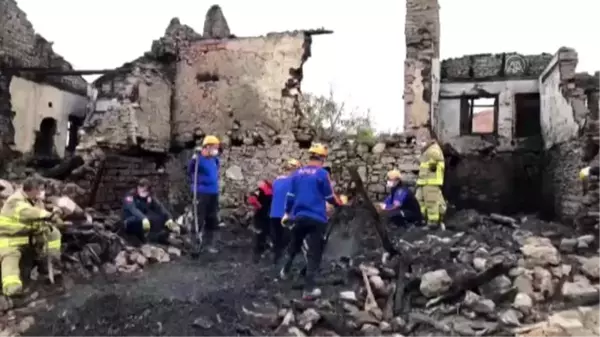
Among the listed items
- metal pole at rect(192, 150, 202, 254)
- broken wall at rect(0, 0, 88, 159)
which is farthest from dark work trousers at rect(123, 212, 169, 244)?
broken wall at rect(0, 0, 88, 159)

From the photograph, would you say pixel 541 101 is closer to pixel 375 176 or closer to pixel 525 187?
pixel 525 187

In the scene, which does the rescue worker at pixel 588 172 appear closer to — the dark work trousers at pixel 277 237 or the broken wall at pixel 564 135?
the broken wall at pixel 564 135

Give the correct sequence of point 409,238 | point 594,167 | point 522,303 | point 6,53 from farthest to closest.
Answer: point 6,53 → point 594,167 → point 409,238 → point 522,303

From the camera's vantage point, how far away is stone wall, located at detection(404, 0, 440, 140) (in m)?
12.4

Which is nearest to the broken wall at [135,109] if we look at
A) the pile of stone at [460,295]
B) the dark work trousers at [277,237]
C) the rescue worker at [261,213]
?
the rescue worker at [261,213]

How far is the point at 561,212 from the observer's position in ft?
41.4

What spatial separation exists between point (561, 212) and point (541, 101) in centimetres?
499

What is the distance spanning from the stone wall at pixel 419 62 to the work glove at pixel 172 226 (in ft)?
17.1

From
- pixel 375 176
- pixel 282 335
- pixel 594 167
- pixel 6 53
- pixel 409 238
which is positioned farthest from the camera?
pixel 6 53

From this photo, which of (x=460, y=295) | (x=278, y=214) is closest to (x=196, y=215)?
(x=278, y=214)

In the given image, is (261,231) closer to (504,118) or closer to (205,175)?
(205,175)

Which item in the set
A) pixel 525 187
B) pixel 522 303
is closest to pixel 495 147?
pixel 525 187

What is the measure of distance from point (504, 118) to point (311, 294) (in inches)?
516

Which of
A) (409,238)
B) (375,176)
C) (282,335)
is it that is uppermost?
(375,176)
